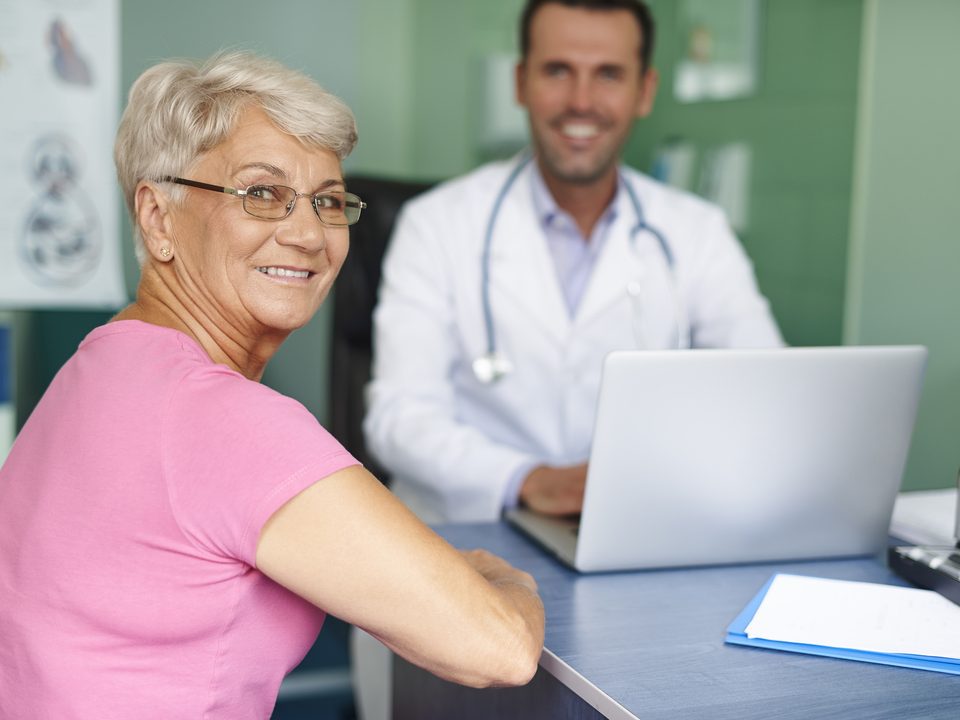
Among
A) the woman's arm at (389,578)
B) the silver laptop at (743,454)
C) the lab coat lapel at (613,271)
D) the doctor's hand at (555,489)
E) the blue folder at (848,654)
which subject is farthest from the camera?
the lab coat lapel at (613,271)

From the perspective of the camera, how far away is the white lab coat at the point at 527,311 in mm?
Result: 1915

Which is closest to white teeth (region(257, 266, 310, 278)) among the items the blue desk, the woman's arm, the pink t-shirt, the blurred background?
the pink t-shirt

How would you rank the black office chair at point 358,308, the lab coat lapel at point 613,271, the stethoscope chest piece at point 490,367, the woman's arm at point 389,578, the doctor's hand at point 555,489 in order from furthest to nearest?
the black office chair at point 358,308 → the lab coat lapel at point 613,271 → the stethoscope chest piece at point 490,367 → the doctor's hand at point 555,489 → the woman's arm at point 389,578

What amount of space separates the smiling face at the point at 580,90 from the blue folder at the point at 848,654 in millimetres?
1203

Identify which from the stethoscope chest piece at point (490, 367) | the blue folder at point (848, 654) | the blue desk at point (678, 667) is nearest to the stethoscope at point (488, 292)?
the stethoscope chest piece at point (490, 367)

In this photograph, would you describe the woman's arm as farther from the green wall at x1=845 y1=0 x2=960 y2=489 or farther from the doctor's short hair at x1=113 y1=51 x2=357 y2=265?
the green wall at x1=845 y1=0 x2=960 y2=489

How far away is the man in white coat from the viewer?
194 cm

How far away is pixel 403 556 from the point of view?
838 millimetres

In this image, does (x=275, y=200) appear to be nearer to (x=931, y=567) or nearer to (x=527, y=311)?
(x=931, y=567)

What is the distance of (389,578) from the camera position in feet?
2.73

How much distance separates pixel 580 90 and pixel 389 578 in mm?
1407

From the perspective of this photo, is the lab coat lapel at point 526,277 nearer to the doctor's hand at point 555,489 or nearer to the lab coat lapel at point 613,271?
the lab coat lapel at point 613,271

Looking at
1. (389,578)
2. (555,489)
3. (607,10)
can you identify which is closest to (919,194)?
(607,10)

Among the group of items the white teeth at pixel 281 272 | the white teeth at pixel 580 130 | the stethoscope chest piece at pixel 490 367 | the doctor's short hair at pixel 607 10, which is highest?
the doctor's short hair at pixel 607 10
